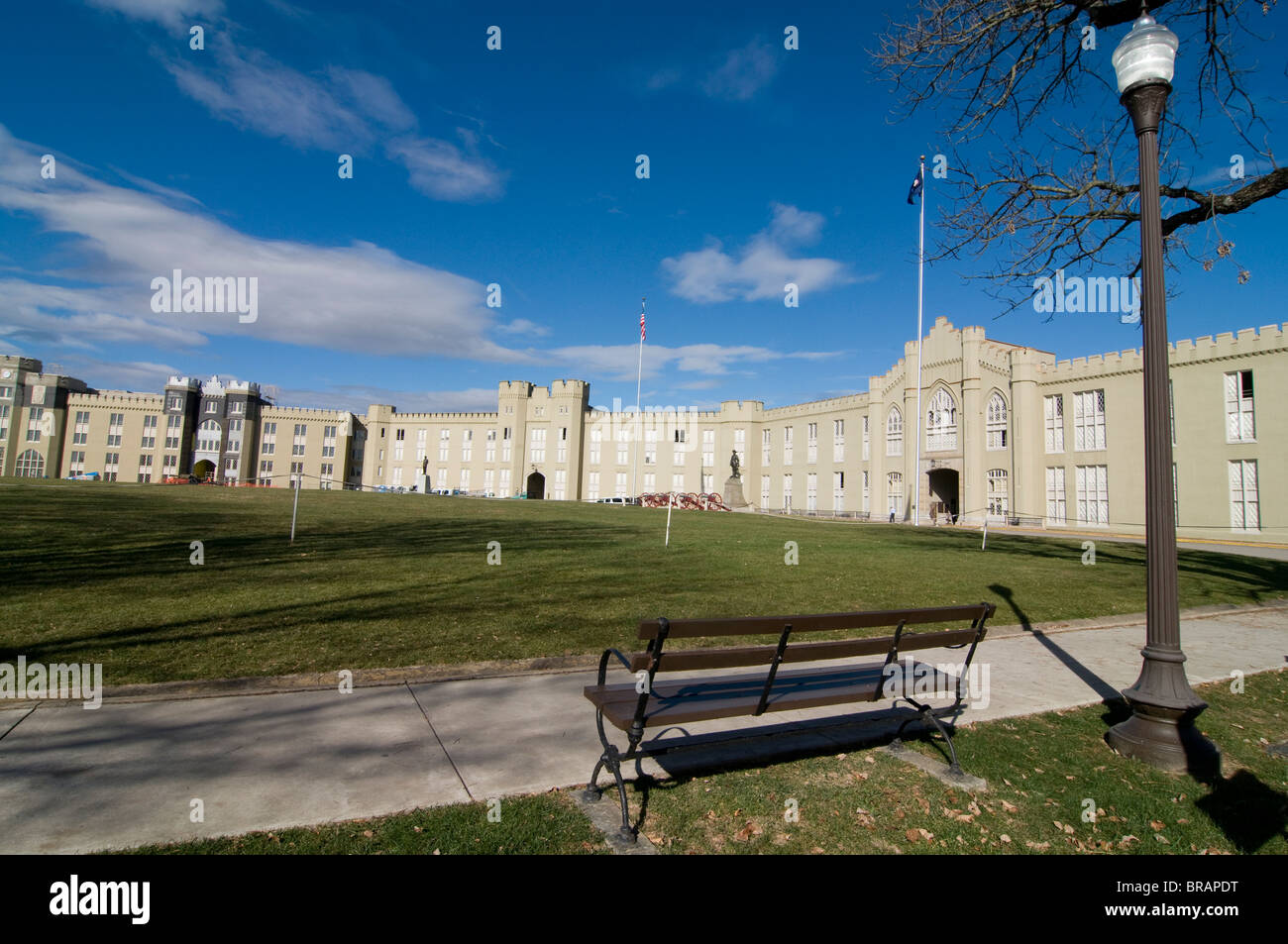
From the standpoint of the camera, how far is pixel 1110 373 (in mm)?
39406

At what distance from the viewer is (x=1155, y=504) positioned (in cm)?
530

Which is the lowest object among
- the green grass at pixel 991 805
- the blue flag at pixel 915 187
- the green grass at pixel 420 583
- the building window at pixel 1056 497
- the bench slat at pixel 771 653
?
the green grass at pixel 991 805

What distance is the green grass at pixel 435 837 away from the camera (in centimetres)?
324

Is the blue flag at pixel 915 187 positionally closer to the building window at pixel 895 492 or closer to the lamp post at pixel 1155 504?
the building window at pixel 895 492

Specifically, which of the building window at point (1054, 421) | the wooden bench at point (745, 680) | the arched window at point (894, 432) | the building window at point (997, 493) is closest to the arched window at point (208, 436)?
the arched window at point (894, 432)

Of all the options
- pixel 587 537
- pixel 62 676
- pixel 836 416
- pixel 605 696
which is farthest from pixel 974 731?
pixel 836 416

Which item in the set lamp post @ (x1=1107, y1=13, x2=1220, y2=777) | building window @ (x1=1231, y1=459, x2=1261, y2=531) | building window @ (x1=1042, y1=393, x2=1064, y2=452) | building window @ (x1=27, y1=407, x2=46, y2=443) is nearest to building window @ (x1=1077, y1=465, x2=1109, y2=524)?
building window @ (x1=1042, y1=393, x2=1064, y2=452)

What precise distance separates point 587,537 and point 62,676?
1476cm

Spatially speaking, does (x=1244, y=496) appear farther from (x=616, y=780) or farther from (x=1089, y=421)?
(x=616, y=780)

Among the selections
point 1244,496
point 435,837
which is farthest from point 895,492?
point 435,837

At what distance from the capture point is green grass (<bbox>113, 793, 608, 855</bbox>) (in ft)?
10.6

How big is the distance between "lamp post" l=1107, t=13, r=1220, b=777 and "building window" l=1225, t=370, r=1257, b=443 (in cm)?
3774

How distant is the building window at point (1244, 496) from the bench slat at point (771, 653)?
39.1m
